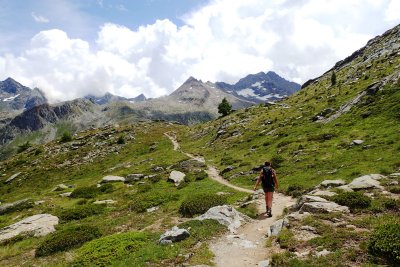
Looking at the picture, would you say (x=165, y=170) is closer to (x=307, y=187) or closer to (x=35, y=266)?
(x=307, y=187)

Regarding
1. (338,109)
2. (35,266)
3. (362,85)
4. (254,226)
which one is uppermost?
(362,85)

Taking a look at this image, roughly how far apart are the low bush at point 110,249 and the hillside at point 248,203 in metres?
0.07

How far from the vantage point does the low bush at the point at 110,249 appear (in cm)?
1789

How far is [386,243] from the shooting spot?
13.9 metres

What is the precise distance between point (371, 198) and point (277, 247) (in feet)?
26.4

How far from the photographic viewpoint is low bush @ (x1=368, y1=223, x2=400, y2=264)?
1346 cm

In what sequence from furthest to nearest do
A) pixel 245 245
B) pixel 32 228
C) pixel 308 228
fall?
1. pixel 32 228
2. pixel 245 245
3. pixel 308 228

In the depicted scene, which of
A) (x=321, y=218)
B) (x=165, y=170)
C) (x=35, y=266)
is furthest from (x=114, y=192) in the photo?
(x=321, y=218)

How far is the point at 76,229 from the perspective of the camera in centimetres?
2439

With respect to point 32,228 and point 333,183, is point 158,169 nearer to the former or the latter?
point 32,228

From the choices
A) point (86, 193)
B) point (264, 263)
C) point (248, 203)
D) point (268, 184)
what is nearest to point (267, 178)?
point (268, 184)

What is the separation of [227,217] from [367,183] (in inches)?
412

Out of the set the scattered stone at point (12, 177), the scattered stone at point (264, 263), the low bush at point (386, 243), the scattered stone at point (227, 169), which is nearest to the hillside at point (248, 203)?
the low bush at point (386, 243)

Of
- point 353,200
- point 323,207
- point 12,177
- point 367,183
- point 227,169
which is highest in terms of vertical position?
point 367,183
